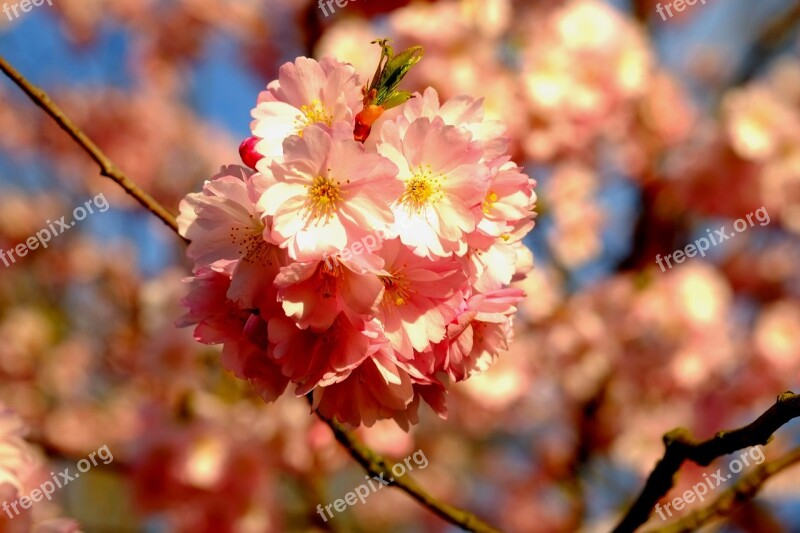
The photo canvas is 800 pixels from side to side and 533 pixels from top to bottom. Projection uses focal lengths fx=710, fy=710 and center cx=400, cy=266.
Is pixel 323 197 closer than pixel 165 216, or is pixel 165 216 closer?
pixel 323 197

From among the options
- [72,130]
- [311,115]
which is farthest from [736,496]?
[72,130]

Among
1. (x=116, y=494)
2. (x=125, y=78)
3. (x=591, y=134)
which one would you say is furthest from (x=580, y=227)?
(x=116, y=494)

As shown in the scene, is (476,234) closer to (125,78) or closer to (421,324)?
(421,324)

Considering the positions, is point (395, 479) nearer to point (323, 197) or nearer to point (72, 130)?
point (323, 197)

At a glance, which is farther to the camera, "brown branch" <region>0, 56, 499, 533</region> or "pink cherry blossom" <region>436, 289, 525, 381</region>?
"brown branch" <region>0, 56, 499, 533</region>

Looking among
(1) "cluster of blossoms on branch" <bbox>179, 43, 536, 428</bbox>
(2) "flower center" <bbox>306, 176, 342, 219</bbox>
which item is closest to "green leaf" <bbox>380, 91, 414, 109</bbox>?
(1) "cluster of blossoms on branch" <bbox>179, 43, 536, 428</bbox>

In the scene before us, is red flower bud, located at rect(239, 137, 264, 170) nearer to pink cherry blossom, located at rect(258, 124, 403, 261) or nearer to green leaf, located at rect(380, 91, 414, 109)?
pink cherry blossom, located at rect(258, 124, 403, 261)
